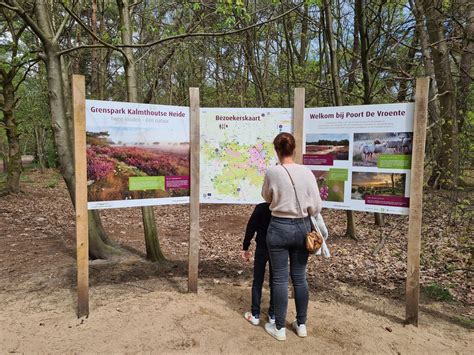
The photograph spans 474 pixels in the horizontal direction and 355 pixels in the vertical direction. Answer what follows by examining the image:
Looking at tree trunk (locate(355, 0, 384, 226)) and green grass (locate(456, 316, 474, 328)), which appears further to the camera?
tree trunk (locate(355, 0, 384, 226))

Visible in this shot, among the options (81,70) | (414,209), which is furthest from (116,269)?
(81,70)

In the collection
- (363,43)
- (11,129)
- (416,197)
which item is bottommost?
(416,197)

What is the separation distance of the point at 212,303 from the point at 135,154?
198 cm

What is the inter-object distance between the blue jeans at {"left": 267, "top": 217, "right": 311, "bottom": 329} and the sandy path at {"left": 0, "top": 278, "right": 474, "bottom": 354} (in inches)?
13.8

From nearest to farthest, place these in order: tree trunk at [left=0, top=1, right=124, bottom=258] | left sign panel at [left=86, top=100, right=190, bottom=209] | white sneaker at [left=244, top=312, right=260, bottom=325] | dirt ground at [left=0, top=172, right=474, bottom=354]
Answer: dirt ground at [left=0, top=172, right=474, bottom=354], white sneaker at [left=244, top=312, right=260, bottom=325], left sign panel at [left=86, top=100, right=190, bottom=209], tree trunk at [left=0, top=1, right=124, bottom=258]

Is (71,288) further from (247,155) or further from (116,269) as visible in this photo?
(247,155)

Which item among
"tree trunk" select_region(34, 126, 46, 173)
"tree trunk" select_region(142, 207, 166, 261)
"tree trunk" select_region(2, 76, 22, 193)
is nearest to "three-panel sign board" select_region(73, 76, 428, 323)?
"tree trunk" select_region(142, 207, 166, 261)

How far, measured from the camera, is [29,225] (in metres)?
9.72

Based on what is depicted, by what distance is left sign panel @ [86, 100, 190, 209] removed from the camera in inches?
158

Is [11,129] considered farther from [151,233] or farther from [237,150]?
[237,150]

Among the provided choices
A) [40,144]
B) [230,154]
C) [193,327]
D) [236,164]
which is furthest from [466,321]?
[40,144]

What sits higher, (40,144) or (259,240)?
(40,144)

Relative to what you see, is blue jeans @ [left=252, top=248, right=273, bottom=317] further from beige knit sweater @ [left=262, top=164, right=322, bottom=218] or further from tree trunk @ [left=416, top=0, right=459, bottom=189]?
tree trunk @ [left=416, top=0, right=459, bottom=189]

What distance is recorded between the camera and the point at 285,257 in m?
3.49
